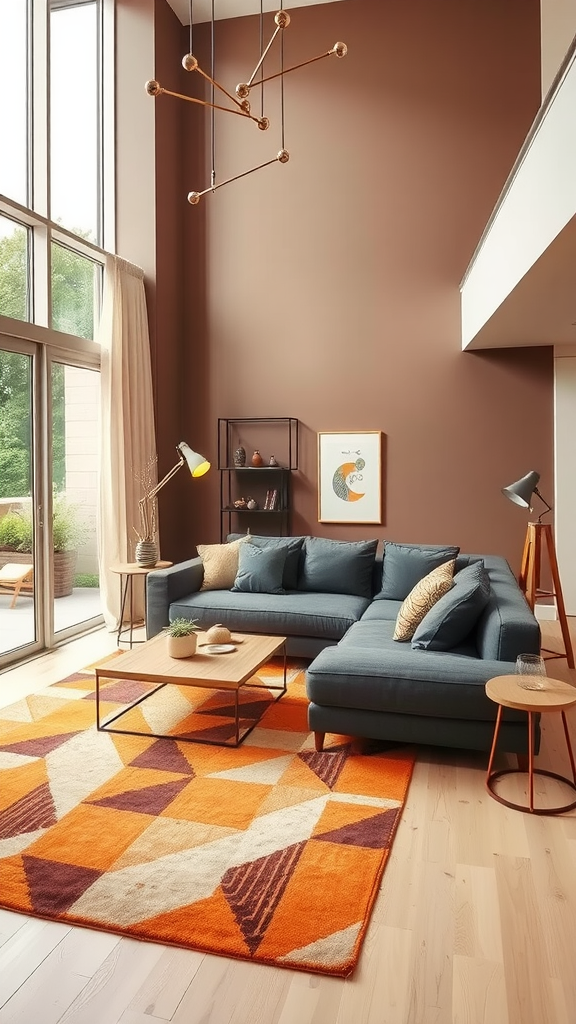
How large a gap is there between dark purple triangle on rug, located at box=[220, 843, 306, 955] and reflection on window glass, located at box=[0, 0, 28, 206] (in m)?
4.73

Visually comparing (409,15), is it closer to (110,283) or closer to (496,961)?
(110,283)

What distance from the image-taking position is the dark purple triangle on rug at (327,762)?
10.7 feet

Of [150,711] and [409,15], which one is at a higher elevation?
[409,15]

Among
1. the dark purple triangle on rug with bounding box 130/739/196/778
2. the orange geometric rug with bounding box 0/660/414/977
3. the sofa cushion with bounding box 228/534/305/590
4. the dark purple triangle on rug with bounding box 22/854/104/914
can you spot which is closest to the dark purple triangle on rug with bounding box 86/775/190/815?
the orange geometric rug with bounding box 0/660/414/977

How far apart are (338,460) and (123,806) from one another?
14.2ft

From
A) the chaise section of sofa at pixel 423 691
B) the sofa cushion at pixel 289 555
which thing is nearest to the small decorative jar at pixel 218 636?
the chaise section of sofa at pixel 423 691

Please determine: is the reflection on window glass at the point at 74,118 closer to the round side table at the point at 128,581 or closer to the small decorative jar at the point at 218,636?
the round side table at the point at 128,581

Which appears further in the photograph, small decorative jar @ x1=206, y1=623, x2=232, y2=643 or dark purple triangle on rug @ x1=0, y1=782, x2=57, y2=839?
small decorative jar @ x1=206, y1=623, x2=232, y2=643

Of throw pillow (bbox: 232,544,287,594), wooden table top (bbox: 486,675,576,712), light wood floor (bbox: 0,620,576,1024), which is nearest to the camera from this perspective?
light wood floor (bbox: 0,620,576,1024)

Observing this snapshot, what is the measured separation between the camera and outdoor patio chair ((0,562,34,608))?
507 cm

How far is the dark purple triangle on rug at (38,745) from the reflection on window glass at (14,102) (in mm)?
3759

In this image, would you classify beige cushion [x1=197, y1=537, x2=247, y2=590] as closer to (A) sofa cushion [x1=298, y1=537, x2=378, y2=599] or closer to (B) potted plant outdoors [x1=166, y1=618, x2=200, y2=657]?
(A) sofa cushion [x1=298, y1=537, x2=378, y2=599]

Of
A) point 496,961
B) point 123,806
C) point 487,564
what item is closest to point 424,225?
point 487,564

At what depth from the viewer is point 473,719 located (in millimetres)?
3285
